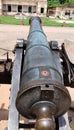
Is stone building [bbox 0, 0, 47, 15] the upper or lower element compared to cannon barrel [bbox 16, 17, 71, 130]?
lower

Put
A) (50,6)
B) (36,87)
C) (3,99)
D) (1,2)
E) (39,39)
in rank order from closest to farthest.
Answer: (36,87) < (39,39) < (3,99) < (1,2) < (50,6)

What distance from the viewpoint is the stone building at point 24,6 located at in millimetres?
49625

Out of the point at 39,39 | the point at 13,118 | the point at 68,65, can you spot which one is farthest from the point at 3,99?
the point at 13,118

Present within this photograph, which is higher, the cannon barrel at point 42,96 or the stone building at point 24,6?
the cannon barrel at point 42,96

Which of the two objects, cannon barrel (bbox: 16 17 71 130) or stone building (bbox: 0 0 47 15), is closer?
cannon barrel (bbox: 16 17 71 130)

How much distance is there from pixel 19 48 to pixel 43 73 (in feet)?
6.01

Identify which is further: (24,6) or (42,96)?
(24,6)

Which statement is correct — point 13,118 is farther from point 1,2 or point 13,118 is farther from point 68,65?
point 1,2

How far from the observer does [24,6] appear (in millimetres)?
50625

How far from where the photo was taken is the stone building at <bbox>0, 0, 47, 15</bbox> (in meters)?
49.6

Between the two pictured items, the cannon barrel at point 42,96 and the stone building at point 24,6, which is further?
the stone building at point 24,6

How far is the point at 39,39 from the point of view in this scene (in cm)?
410

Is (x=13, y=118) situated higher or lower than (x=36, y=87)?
lower

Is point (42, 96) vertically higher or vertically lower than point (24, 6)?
higher
